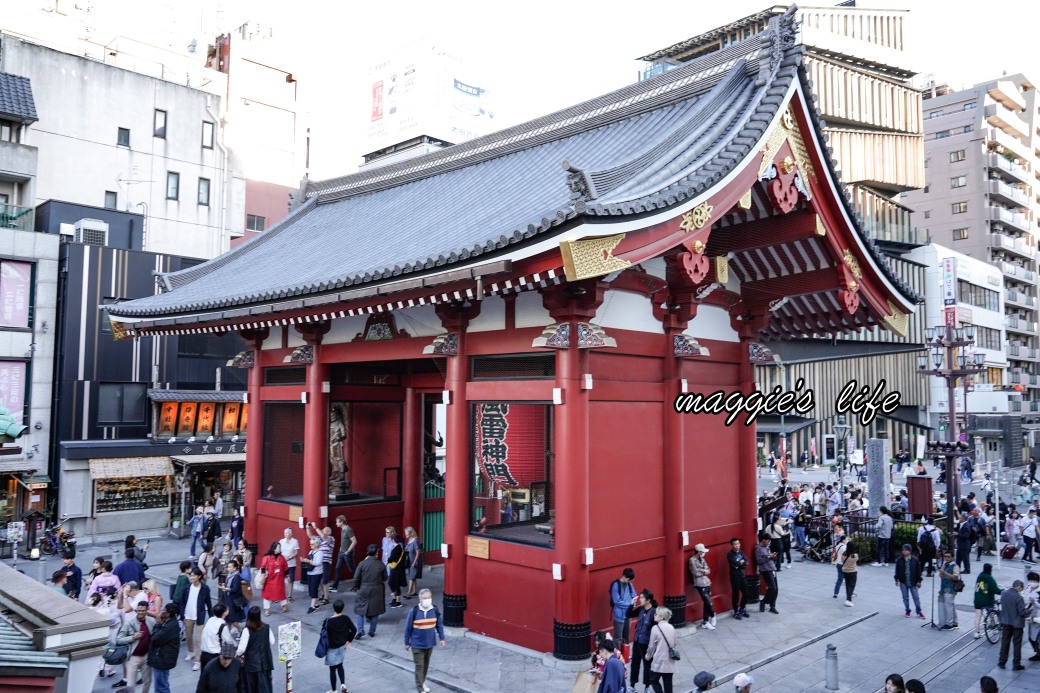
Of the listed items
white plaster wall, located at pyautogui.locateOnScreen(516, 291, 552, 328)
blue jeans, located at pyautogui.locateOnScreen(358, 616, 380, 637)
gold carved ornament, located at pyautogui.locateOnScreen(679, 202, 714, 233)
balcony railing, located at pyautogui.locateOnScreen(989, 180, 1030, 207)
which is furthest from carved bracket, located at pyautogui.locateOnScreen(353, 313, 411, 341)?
balcony railing, located at pyautogui.locateOnScreen(989, 180, 1030, 207)

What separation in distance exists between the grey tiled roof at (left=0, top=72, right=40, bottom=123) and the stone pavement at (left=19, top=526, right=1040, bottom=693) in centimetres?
2576

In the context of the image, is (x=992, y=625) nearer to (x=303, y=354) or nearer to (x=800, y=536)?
(x=800, y=536)

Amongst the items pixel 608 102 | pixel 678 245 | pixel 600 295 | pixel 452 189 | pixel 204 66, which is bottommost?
pixel 600 295

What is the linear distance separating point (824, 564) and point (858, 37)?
51471mm

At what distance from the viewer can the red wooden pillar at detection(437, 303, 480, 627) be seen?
46.5 feet

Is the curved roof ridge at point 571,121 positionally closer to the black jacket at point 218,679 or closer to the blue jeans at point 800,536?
the blue jeans at point 800,536

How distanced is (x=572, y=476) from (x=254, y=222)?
43123 millimetres

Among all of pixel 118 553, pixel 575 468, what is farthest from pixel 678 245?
pixel 118 553

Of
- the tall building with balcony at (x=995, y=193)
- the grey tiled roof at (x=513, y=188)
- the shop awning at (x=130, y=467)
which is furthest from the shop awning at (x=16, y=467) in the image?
the tall building with balcony at (x=995, y=193)

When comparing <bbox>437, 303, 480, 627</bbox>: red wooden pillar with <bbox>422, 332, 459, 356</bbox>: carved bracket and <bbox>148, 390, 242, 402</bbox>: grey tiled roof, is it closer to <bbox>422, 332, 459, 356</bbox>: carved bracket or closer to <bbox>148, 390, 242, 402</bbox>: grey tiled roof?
<bbox>422, 332, 459, 356</bbox>: carved bracket

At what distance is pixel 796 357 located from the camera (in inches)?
1757

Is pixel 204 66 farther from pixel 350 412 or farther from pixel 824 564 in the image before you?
pixel 824 564

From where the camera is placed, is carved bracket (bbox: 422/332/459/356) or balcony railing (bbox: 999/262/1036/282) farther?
balcony railing (bbox: 999/262/1036/282)

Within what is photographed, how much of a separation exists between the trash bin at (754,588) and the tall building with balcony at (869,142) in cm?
3893
